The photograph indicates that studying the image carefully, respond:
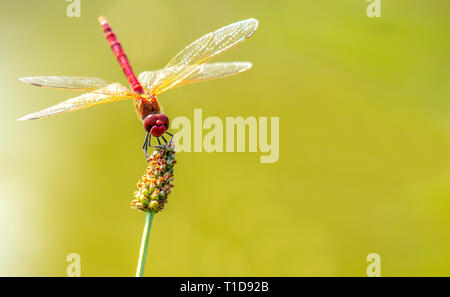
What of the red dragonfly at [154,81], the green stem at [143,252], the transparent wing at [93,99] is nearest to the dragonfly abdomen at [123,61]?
the red dragonfly at [154,81]

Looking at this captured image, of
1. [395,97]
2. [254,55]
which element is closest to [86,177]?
[254,55]

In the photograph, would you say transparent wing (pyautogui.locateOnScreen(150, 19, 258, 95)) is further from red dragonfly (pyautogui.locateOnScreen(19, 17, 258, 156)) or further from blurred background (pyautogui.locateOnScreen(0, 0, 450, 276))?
blurred background (pyautogui.locateOnScreen(0, 0, 450, 276))

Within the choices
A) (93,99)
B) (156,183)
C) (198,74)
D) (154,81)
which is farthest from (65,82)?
(156,183)

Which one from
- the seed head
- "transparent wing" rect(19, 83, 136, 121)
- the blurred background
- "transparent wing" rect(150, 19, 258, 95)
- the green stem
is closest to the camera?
the green stem

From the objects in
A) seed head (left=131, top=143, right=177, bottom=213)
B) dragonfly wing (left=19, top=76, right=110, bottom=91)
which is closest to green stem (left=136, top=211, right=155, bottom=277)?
seed head (left=131, top=143, right=177, bottom=213)

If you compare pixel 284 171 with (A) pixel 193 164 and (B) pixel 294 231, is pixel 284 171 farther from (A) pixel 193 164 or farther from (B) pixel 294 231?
(A) pixel 193 164
